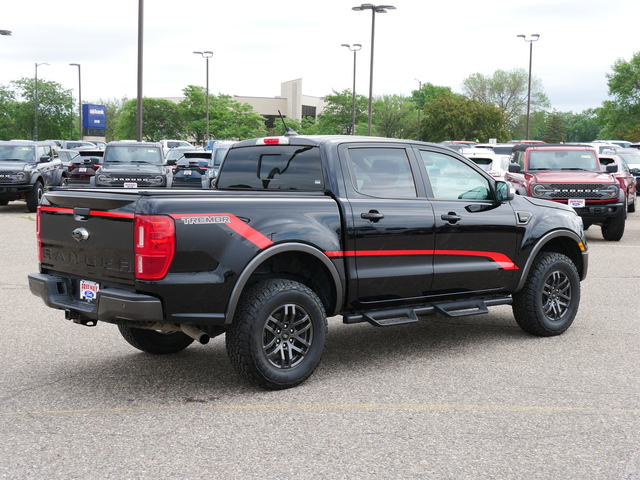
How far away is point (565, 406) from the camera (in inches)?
208

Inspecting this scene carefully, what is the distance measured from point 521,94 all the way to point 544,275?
10392 centimetres

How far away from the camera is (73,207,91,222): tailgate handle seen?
5.51 m

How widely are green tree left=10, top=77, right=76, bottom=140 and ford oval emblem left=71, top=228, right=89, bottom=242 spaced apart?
84.0 m

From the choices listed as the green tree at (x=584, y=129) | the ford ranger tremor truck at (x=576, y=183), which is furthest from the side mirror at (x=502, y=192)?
the green tree at (x=584, y=129)

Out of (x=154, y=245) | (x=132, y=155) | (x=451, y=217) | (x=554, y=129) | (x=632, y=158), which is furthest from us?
(x=554, y=129)

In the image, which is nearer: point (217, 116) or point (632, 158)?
point (632, 158)

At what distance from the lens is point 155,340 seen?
6578 millimetres

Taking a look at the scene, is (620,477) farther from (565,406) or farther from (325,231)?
(325,231)

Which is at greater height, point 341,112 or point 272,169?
point 341,112

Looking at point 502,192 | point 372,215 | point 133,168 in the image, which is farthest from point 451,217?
point 133,168

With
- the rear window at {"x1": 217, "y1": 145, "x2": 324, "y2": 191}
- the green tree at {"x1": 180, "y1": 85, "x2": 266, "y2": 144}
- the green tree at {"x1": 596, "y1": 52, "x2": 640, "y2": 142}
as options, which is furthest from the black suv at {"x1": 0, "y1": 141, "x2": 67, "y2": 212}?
the green tree at {"x1": 596, "y1": 52, "x2": 640, "y2": 142}

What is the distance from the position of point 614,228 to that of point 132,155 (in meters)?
12.5

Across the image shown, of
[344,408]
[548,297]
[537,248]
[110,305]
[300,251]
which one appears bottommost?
[344,408]

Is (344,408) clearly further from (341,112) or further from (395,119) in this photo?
(395,119)
